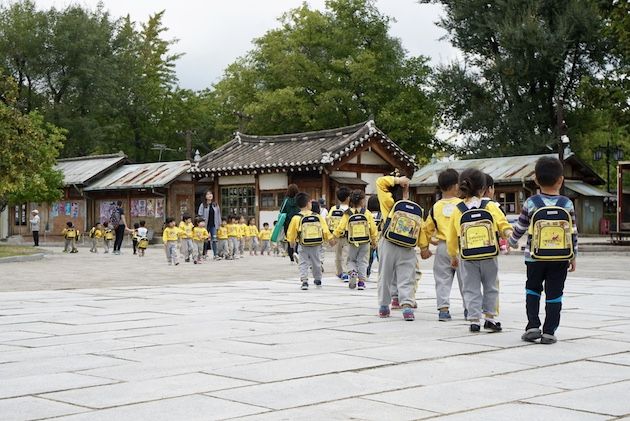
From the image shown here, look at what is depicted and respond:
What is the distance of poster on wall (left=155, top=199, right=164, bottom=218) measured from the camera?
43.2 meters

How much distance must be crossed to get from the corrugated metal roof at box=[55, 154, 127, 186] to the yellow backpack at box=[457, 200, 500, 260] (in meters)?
39.6

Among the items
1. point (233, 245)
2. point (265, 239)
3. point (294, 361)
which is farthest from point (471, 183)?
point (265, 239)

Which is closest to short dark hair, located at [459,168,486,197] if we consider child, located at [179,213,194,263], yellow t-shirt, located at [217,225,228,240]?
child, located at [179,213,194,263]

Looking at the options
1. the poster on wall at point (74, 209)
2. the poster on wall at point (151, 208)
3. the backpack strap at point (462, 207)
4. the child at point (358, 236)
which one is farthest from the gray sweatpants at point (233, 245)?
the poster on wall at point (74, 209)

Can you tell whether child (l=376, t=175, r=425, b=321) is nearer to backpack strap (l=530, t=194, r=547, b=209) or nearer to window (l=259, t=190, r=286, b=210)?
backpack strap (l=530, t=194, r=547, b=209)

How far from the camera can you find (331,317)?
9.73 meters

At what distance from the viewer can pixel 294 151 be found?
3928cm

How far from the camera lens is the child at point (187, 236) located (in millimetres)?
23969

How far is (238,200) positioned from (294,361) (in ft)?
113

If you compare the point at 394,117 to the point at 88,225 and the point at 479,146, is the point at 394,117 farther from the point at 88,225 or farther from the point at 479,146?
the point at 88,225

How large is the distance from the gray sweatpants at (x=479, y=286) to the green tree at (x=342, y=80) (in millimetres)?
41486

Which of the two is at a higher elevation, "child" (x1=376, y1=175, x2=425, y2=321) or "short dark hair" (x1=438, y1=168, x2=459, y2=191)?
"short dark hair" (x1=438, y1=168, x2=459, y2=191)

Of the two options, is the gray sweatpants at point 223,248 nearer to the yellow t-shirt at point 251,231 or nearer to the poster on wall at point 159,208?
→ the yellow t-shirt at point 251,231

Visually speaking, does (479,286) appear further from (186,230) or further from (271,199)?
(271,199)
